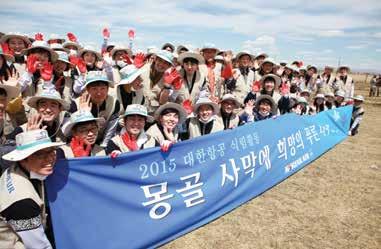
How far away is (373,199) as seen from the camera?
21.0 ft

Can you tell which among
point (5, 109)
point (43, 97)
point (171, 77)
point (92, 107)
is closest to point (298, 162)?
point (171, 77)

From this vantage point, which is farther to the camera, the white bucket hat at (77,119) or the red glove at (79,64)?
the red glove at (79,64)

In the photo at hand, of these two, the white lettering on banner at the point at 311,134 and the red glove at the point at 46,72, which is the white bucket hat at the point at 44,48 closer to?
the red glove at the point at 46,72

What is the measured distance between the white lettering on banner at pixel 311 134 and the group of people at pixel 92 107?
86cm

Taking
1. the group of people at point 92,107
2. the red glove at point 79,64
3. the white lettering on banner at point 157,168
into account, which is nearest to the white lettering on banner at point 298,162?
the group of people at point 92,107

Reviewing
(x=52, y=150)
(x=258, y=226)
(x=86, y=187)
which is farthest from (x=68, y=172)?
(x=258, y=226)

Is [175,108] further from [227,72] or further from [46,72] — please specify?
[227,72]

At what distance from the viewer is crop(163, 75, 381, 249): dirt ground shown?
474cm

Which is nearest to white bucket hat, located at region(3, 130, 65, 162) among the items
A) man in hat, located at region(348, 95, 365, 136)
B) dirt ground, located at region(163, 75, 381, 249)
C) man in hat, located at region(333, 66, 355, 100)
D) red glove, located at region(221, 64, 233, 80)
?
dirt ground, located at region(163, 75, 381, 249)

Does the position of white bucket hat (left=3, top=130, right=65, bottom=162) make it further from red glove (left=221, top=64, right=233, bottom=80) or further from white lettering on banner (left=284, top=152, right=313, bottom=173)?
red glove (left=221, top=64, right=233, bottom=80)

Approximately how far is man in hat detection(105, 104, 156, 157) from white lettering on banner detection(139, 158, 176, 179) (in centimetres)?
31

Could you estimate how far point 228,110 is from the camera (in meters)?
6.23

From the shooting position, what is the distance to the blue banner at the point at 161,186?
3570mm

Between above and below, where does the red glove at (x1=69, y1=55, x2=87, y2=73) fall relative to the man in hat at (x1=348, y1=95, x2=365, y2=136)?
above
